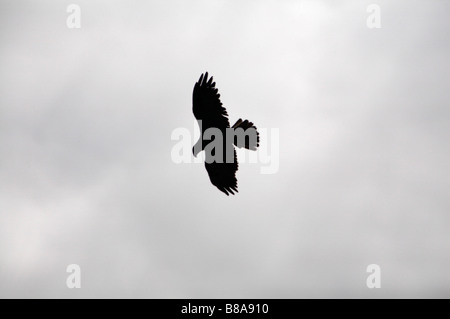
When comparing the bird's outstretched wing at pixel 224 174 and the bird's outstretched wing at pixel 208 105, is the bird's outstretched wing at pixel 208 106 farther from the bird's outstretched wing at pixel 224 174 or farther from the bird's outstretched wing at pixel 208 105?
the bird's outstretched wing at pixel 224 174

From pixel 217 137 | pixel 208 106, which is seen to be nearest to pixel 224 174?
pixel 217 137

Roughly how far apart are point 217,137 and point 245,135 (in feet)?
3.36

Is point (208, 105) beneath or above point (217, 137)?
above

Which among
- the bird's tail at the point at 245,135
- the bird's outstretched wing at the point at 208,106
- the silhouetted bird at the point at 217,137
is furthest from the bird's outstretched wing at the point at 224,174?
the bird's outstretched wing at the point at 208,106

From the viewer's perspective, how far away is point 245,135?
18.5 meters

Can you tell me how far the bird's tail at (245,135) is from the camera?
60.4ft

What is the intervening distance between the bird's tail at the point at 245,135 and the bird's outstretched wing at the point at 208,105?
82 cm

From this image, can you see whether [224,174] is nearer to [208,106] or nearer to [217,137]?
[217,137]

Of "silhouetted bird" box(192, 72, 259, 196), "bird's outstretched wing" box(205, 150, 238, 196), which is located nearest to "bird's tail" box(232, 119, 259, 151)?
"silhouetted bird" box(192, 72, 259, 196)

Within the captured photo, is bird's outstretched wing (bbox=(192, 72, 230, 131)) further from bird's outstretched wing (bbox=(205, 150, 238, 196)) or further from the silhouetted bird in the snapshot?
bird's outstretched wing (bbox=(205, 150, 238, 196))

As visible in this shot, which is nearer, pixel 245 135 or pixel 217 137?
pixel 217 137
